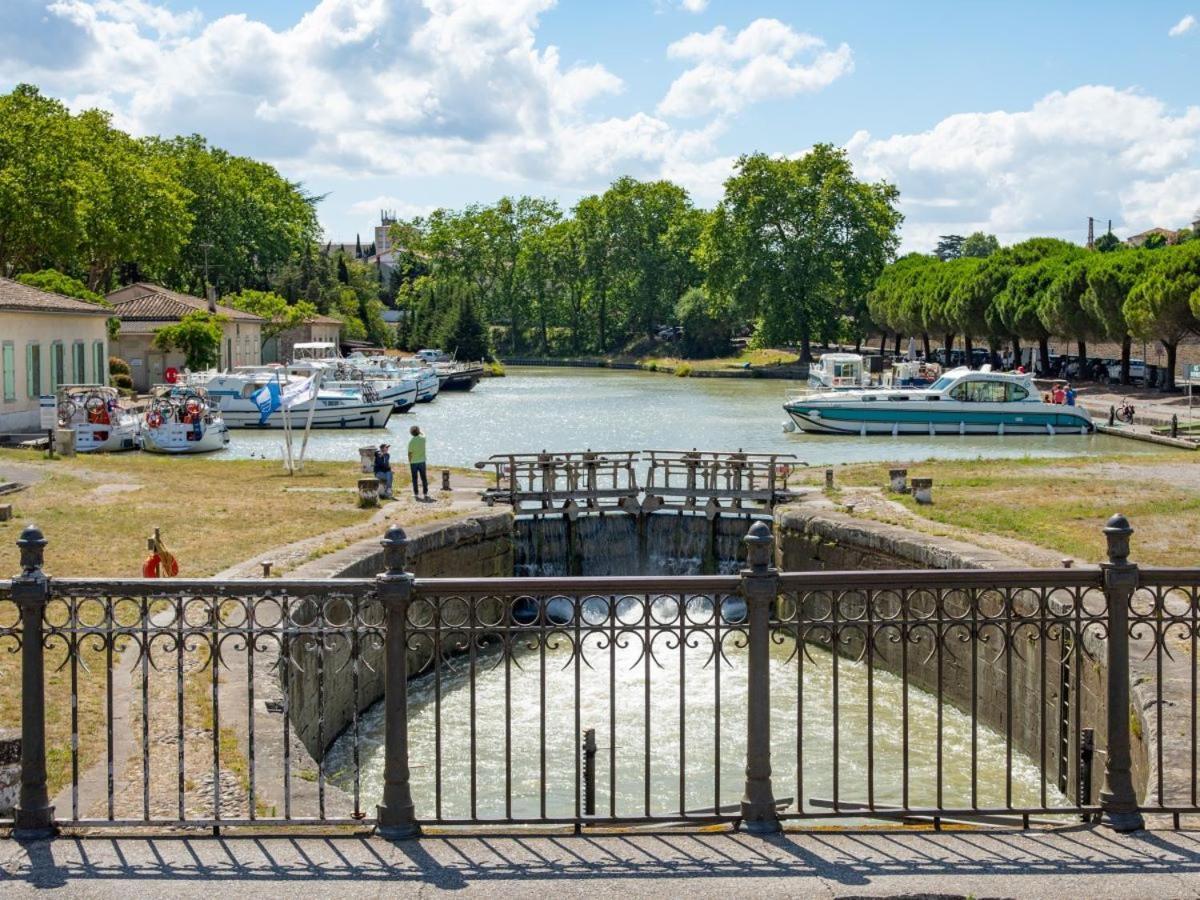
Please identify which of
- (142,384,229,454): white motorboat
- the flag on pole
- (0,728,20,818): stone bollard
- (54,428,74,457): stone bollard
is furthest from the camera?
the flag on pole

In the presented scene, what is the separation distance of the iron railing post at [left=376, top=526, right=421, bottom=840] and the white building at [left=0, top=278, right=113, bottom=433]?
1468 inches

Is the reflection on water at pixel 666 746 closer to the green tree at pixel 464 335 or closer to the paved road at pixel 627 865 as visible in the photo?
the paved road at pixel 627 865

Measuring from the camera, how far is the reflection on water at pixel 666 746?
13.8 metres

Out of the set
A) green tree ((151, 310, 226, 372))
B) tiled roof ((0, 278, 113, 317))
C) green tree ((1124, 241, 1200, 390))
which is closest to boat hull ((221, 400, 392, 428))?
tiled roof ((0, 278, 113, 317))

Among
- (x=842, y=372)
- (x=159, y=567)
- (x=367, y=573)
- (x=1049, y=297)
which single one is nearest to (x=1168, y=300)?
(x=1049, y=297)

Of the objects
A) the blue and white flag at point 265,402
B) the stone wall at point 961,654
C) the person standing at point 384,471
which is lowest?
the stone wall at point 961,654

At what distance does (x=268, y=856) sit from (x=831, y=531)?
650 inches

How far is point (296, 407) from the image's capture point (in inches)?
2174

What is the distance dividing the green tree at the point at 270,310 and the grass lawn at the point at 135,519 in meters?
53.4

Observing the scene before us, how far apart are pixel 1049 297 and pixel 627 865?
72.5 metres

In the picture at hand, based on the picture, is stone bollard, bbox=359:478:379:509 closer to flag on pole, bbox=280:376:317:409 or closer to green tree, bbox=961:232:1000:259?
flag on pole, bbox=280:376:317:409

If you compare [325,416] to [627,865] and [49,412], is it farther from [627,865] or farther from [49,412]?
[627,865]

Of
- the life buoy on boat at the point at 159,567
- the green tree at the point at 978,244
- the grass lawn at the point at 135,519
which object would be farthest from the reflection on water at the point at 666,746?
the green tree at the point at 978,244

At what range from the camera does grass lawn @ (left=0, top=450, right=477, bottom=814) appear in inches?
452
